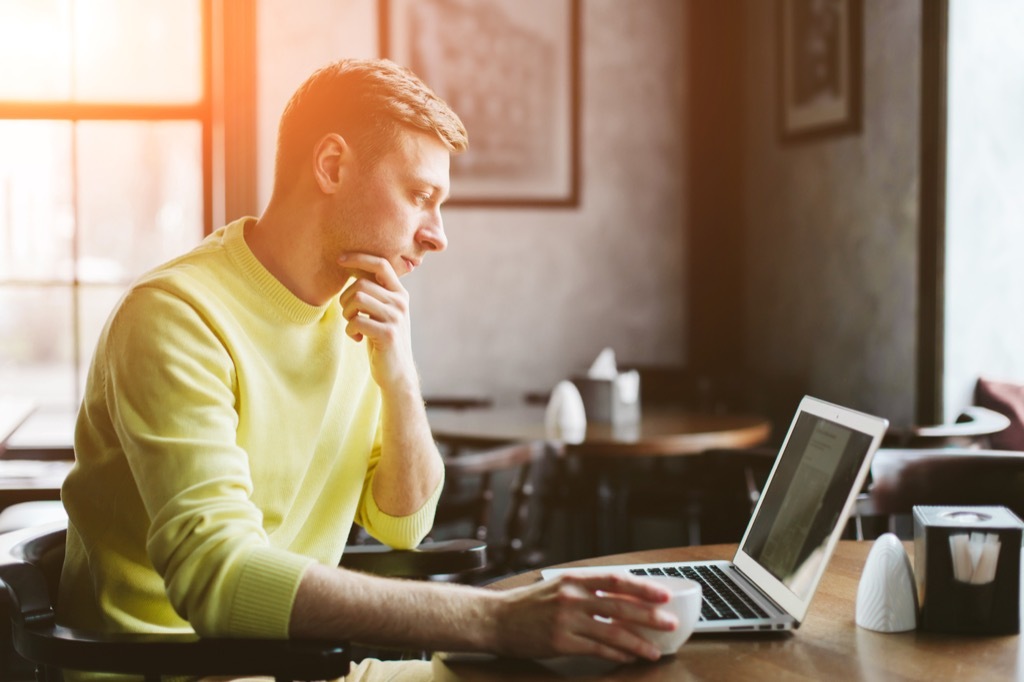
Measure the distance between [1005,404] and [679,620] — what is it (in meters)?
2.48

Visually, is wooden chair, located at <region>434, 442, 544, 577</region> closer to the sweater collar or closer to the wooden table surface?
the wooden table surface

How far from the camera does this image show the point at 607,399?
353 centimetres

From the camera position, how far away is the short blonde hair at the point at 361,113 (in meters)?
1.29

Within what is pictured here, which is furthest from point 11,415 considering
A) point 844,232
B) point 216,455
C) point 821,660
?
point 844,232

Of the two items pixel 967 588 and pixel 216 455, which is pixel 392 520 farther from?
pixel 967 588

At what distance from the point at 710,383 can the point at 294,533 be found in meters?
3.36

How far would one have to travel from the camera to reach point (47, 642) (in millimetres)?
1018

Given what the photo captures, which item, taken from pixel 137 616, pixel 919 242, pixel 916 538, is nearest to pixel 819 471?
pixel 916 538

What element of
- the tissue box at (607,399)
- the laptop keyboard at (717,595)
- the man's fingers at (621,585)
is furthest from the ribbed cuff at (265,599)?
the tissue box at (607,399)

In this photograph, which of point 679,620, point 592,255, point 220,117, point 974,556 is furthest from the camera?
point 592,255

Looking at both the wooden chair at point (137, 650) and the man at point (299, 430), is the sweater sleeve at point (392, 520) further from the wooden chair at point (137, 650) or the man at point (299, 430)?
the wooden chair at point (137, 650)

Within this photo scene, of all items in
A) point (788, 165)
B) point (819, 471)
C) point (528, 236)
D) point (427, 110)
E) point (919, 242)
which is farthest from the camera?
point (528, 236)

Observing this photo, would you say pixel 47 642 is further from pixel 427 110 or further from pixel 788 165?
pixel 788 165

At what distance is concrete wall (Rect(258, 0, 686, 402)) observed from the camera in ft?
15.3
